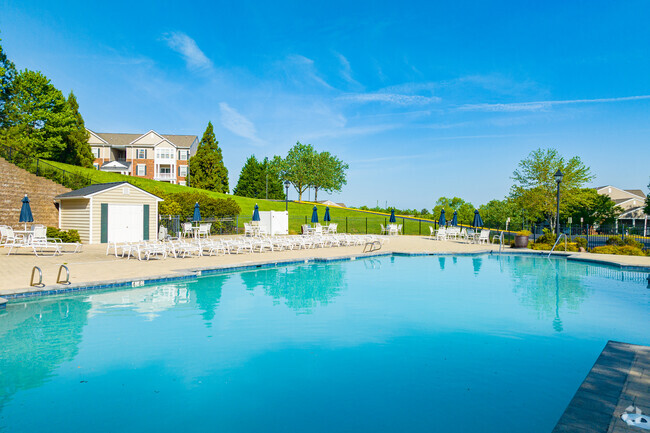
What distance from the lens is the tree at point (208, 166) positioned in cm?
4900

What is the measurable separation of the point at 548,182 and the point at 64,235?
4005 centimetres

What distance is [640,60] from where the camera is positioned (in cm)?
2142

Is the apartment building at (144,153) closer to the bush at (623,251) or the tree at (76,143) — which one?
the tree at (76,143)

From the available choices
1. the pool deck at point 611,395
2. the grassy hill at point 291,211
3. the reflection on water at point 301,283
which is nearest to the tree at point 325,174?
the grassy hill at point 291,211

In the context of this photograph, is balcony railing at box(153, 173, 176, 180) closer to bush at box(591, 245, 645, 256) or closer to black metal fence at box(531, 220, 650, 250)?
black metal fence at box(531, 220, 650, 250)

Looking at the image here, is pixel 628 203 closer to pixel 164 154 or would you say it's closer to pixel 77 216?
pixel 164 154

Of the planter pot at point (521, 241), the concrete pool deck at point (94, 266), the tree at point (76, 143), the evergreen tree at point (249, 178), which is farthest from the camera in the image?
the evergreen tree at point (249, 178)

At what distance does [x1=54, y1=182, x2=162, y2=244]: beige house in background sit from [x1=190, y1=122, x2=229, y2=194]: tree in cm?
2509

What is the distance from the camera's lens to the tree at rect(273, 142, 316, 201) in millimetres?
63688

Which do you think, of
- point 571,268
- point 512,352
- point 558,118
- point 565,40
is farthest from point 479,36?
point 512,352

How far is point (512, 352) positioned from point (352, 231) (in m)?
30.7

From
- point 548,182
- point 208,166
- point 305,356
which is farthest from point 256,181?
point 305,356

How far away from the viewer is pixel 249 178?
67.5 metres

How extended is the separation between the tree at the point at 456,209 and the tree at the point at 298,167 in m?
20.3
